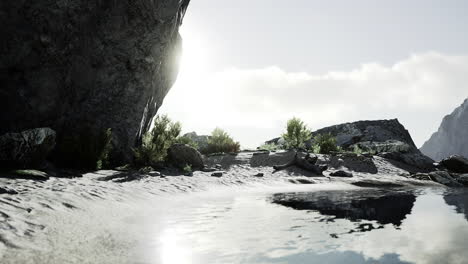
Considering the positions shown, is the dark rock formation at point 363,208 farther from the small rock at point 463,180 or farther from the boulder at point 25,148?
the small rock at point 463,180

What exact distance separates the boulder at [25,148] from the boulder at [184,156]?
20.7 feet

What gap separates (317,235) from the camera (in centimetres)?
530

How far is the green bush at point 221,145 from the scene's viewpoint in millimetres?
23281

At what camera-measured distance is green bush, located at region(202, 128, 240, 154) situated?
23.3 m

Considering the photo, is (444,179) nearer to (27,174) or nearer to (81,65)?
(81,65)

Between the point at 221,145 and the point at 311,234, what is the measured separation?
18.0 m

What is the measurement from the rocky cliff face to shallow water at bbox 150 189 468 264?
6.85 m

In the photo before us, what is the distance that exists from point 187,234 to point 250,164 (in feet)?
47.5

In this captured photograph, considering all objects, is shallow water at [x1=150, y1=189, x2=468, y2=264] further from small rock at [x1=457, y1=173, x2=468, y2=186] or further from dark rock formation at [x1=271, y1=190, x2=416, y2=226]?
small rock at [x1=457, y1=173, x2=468, y2=186]

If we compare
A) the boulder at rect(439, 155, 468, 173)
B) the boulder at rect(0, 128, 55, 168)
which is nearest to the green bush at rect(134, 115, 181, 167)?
the boulder at rect(0, 128, 55, 168)

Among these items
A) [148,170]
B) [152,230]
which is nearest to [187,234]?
[152,230]

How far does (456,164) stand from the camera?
72.9 ft

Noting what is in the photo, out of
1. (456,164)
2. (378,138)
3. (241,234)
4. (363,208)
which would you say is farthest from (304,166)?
(378,138)

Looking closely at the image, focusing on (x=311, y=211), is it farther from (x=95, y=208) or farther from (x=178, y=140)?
(x=178, y=140)
